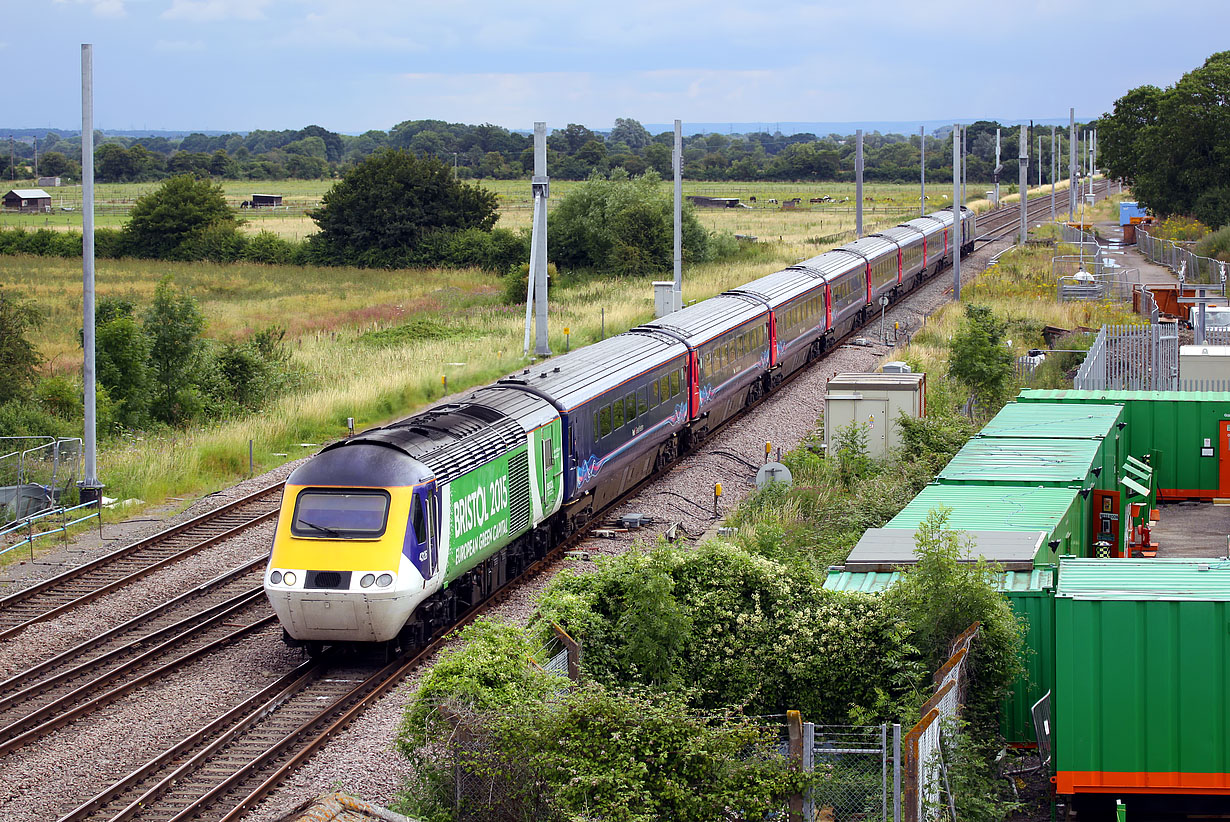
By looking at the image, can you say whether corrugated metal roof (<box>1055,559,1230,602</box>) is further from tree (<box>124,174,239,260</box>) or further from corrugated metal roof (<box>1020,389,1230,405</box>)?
tree (<box>124,174,239,260</box>)

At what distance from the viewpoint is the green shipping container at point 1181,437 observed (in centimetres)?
2406

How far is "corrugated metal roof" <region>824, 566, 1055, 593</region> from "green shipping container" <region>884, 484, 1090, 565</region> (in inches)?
20.8

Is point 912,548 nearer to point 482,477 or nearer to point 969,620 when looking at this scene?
point 969,620

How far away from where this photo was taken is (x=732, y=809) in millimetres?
10203

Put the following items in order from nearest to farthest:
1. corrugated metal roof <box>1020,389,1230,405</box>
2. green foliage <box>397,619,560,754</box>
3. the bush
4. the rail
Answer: green foliage <box>397,619,560,754</box> < the rail < corrugated metal roof <box>1020,389,1230,405</box> < the bush

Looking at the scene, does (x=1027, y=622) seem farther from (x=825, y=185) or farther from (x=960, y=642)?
(x=825, y=185)

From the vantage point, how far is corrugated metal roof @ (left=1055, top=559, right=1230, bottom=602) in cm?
1176

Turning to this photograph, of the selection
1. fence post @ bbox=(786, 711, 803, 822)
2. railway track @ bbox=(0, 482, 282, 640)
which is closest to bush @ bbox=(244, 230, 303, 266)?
railway track @ bbox=(0, 482, 282, 640)

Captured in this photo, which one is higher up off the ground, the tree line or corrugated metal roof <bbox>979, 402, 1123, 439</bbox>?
the tree line

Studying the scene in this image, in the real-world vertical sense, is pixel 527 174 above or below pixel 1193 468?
above

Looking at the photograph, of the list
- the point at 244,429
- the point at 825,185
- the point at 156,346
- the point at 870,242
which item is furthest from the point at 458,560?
the point at 825,185

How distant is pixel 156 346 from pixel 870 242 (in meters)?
29.1

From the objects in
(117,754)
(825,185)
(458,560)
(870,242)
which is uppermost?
(825,185)

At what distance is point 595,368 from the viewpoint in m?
23.4
